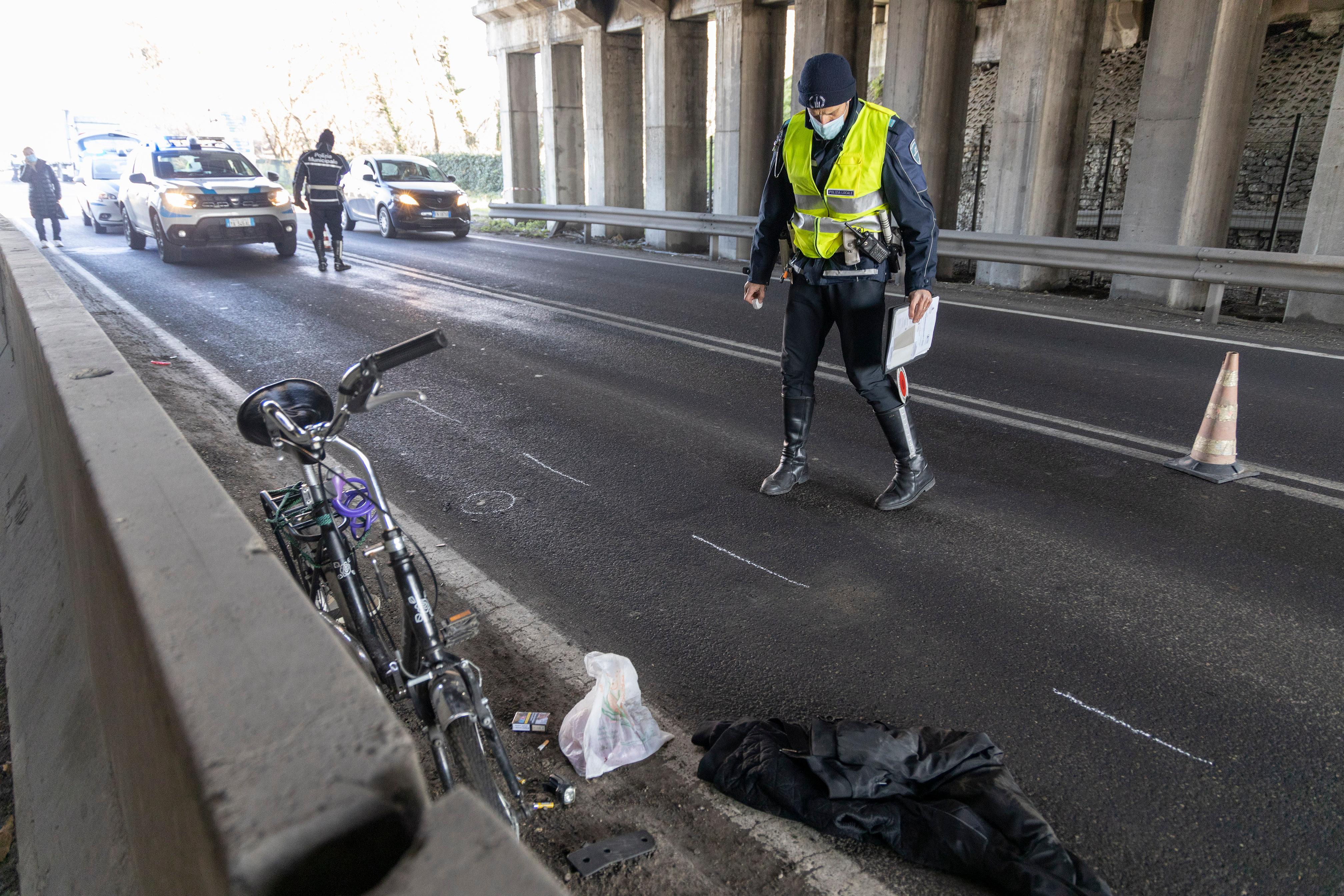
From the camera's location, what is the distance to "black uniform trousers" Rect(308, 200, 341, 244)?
13.7 metres

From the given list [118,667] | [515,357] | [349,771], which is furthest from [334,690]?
[515,357]

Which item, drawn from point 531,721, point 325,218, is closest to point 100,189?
point 325,218

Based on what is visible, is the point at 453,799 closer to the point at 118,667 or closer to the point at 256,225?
the point at 118,667

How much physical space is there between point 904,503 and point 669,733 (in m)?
2.33

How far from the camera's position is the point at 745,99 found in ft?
55.3

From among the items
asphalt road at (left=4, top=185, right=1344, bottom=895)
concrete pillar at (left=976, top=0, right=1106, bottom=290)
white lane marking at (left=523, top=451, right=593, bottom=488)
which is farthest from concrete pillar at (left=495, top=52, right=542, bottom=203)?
white lane marking at (left=523, top=451, right=593, bottom=488)

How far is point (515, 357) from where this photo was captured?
8.54m

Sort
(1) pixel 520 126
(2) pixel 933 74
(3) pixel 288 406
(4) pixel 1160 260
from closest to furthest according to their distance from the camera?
(3) pixel 288 406 → (4) pixel 1160 260 → (2) pixel 933 74 → (1) pixel 520 126

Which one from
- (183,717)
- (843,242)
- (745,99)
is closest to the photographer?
(183,717)

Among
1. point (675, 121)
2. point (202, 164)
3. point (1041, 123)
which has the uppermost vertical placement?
point (675, 121)

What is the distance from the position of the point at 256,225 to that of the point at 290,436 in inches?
552

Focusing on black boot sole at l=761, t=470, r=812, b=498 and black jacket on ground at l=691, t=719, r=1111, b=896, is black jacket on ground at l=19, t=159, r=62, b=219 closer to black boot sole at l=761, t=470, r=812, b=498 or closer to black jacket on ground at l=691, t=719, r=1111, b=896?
black boot sole at l=761, t=470, r=812, b=498

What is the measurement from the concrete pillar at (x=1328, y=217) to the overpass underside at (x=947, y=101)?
2 centimetres

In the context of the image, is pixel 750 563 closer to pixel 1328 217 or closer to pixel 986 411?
pixel 986 411
